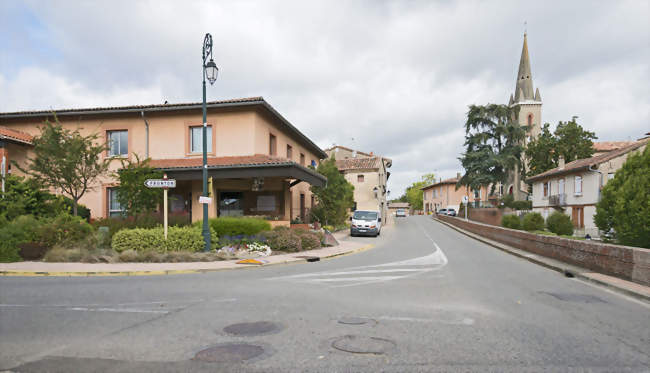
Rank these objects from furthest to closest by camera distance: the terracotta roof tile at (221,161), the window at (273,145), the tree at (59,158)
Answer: the window at (273,145) < the terracotta roof tile at (221,161) < the tree at (59,158)

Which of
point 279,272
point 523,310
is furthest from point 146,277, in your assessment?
point 523,310

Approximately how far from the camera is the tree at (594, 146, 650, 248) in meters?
10.4

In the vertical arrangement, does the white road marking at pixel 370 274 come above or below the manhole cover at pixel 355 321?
below

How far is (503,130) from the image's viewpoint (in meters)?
47.8

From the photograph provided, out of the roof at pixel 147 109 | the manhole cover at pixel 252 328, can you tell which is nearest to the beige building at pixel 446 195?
the roof at pixel 147 109

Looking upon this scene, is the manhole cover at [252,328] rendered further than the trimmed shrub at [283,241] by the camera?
No

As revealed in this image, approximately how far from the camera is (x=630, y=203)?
1071cm

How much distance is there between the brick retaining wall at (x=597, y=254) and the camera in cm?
868

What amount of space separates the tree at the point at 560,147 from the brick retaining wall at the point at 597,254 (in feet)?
135

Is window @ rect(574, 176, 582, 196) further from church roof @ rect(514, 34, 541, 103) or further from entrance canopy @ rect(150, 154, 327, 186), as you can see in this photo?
church roof @ rect(514, 34, 541, 103)

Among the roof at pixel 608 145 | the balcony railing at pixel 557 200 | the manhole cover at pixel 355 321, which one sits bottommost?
the manhole cover at pixel 355 321

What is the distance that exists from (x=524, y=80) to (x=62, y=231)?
79037mm

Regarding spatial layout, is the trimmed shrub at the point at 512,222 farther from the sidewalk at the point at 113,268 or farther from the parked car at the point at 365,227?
the sidewalk at the point at 113,268

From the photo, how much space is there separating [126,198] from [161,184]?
7.79ft
